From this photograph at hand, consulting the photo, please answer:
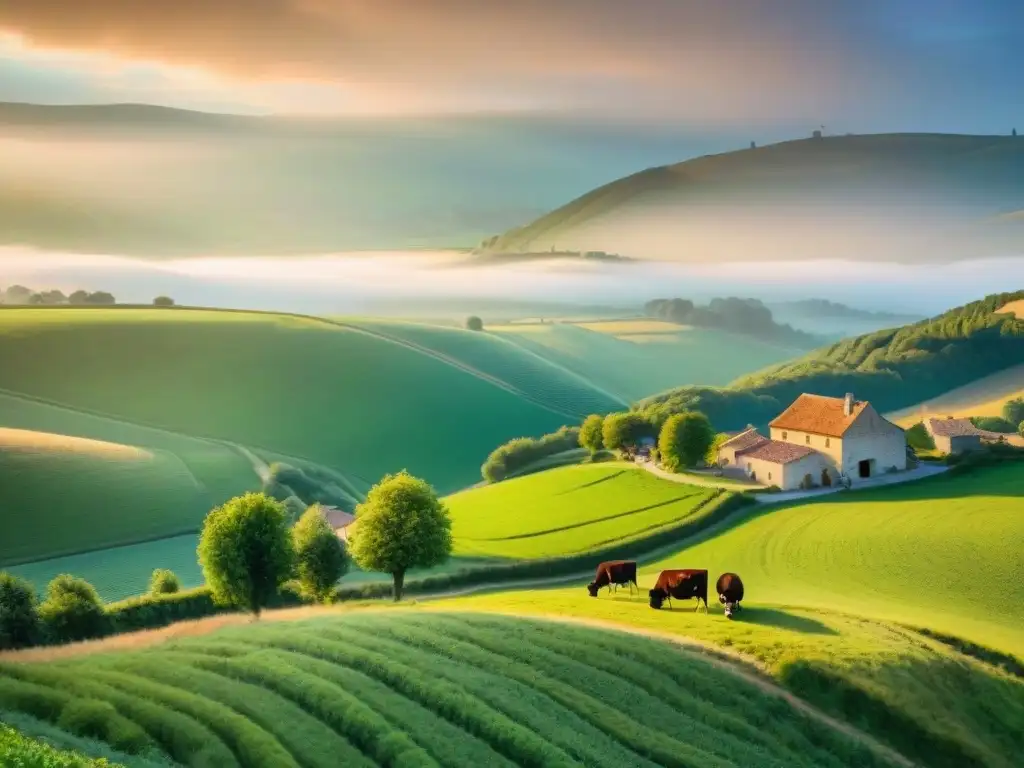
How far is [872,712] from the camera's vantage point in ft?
103

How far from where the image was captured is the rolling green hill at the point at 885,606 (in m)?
31.8

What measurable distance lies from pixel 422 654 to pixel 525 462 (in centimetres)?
7681

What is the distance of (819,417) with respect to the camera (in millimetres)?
80000

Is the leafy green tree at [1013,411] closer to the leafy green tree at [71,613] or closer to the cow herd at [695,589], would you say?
the cow herd at [695,589]

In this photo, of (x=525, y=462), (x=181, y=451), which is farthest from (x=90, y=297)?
(x=525, y=462)

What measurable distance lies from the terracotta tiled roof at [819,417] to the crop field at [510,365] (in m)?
57.3

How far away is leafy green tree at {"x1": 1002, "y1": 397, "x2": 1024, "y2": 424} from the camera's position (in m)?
110

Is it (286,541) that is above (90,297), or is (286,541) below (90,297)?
below

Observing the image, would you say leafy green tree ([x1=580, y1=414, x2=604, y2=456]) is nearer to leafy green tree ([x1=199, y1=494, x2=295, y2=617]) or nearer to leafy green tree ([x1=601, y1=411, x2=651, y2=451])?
leafy green tree ([x1=601, y1=411, x2=651, y2=451])

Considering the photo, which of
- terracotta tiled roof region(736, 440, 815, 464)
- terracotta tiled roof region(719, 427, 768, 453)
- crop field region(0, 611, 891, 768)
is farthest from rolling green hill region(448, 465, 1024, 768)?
terracotta tiled roof region(719, 427, 768, 453)

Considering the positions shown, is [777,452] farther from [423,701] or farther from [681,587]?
[423,701]

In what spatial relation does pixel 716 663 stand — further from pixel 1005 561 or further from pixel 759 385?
pixel 759 385

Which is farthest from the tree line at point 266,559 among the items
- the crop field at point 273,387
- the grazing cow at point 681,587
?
the crop field at point 273,387

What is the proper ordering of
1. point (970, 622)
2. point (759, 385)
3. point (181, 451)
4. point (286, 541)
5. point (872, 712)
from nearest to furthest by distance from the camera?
point (872, 712)
point (970, 622)
point (286, 541)
point (181, 451)
point (759, 385)
